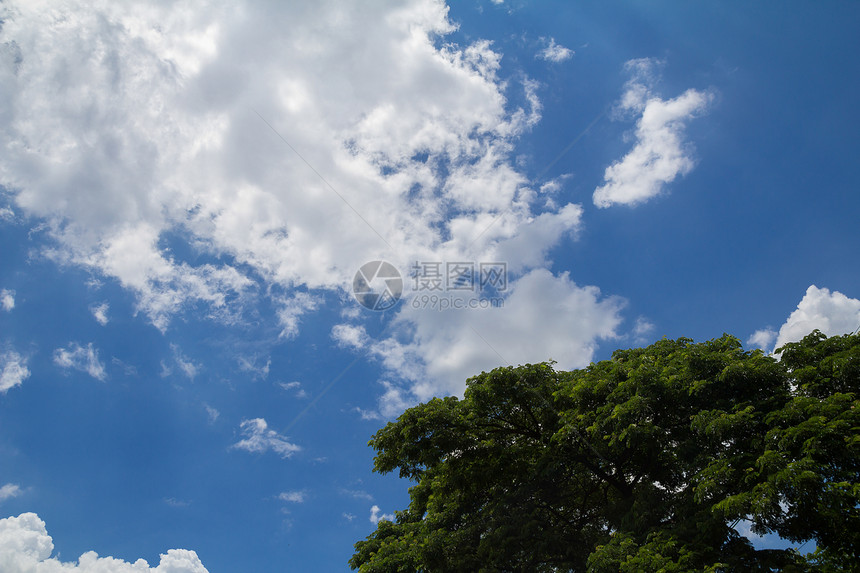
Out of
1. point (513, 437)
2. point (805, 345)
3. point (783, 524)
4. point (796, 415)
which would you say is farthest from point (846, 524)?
point (513, 437)

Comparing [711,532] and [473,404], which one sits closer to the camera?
[711,532]

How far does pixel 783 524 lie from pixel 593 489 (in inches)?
266

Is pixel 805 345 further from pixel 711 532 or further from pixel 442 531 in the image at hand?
pixel 442 531

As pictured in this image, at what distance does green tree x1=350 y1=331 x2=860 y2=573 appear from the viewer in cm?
1027

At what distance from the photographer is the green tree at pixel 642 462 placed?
10266 mm

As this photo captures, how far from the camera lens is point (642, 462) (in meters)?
15.1

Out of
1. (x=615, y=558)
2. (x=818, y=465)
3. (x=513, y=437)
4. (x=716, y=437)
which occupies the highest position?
(x=513, y=437)

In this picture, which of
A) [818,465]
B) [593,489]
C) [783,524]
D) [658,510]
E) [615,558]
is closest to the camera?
[818,465]

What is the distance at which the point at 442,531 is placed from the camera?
1583 centimetres

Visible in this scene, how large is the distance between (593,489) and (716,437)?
239 inches

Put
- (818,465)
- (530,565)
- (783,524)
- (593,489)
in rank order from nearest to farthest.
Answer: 1. (818,465)
2. (783,524)
3. (530,565)
4. (593,489)

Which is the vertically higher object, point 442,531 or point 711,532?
point 442,531

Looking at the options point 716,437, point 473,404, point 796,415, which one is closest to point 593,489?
point 473,404

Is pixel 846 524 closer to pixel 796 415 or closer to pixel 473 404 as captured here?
pixel 796 415
